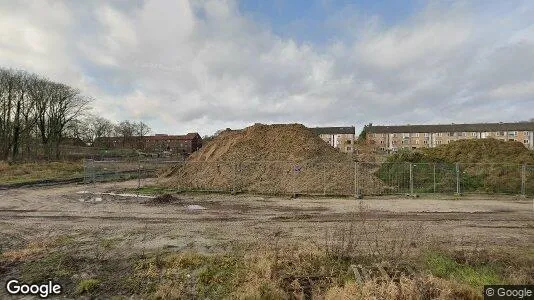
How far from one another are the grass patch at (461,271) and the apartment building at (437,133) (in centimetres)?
10527

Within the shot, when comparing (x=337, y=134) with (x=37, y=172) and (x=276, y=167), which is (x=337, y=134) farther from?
(x=276, y=167)

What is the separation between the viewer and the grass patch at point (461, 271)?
6566 mm

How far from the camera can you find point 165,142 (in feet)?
410

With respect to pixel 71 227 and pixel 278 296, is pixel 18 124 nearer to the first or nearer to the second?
pixel 71 227

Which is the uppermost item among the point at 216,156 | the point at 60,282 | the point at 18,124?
the point at 18,124

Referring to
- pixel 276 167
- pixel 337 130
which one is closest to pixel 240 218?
pixel 276 167

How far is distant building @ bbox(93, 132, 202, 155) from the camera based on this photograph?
9831 centimetres

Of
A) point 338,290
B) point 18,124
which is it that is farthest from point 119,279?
point 18,124

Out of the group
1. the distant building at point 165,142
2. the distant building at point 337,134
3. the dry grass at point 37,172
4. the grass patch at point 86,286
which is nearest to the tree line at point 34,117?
the dry grass at point 37,172

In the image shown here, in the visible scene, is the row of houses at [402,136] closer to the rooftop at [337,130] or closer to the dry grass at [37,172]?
the rooftop at [337,130]

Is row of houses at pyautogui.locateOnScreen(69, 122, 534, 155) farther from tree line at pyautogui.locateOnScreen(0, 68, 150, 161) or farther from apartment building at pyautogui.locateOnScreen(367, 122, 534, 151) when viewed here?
tree line at pyautogui.locateOnScreen(0, 68, 150, 161)

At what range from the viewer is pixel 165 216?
14852mm

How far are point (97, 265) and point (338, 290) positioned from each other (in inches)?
220

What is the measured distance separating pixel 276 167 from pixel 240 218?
11.0 meters
